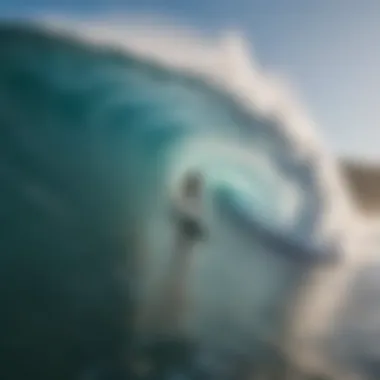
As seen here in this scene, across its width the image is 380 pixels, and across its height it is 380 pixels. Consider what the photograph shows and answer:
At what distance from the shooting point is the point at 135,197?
1.16m

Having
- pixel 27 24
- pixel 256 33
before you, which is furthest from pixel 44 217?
pixel 256 33

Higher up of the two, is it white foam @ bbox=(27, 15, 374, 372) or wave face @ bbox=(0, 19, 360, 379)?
white foam @ bbox=(27, 15, 374, 372)

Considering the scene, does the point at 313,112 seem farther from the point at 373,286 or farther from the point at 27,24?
the point at 27,24

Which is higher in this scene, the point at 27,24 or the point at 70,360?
the point at 27,24

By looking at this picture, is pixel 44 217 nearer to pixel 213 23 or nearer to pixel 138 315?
pixel 138 315

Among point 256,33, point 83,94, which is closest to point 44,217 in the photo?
point 83,94

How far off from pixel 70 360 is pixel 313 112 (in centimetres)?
52

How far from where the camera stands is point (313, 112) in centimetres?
120

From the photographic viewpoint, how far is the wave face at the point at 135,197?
1.12 meters

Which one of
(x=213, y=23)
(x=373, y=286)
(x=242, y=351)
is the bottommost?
(x=242, y=351)

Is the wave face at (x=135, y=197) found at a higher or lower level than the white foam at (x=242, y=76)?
lower

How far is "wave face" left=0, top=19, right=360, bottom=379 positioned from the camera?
1.12m

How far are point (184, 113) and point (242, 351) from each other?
1.22ft

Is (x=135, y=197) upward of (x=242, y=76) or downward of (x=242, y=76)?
downward
